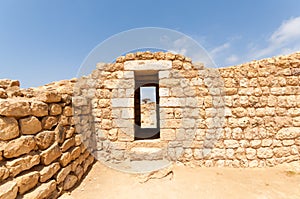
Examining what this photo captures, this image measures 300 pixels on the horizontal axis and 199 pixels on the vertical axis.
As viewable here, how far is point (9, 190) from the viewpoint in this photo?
195 cm

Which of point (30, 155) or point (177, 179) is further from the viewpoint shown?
point (177, 179)

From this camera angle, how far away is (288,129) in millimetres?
4156

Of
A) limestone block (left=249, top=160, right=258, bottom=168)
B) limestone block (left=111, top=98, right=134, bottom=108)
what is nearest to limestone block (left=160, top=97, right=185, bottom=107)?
limestone block (left=111, top=98, right=134, bottom=108)

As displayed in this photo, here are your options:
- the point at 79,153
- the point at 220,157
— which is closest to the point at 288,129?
the point at 220,157

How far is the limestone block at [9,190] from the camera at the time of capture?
74.5 inches

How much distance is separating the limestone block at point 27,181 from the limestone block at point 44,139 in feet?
1.26

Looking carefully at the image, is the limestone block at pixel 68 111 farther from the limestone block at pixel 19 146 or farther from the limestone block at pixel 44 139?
the limestone block at pixel 19 146

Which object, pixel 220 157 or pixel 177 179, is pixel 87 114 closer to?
pixel 177 179

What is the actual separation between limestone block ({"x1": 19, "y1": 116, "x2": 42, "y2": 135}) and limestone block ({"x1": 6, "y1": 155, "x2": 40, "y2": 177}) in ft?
1.13

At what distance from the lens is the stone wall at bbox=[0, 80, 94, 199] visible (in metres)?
2.07

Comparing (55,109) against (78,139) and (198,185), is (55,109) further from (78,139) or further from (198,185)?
(198,185)

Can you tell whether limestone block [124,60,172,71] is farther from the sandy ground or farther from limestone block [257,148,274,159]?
limestone block [257,148,274,159]

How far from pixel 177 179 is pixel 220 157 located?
138 centimetres

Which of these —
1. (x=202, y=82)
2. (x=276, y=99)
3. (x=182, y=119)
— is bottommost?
(x=182, y=119)
